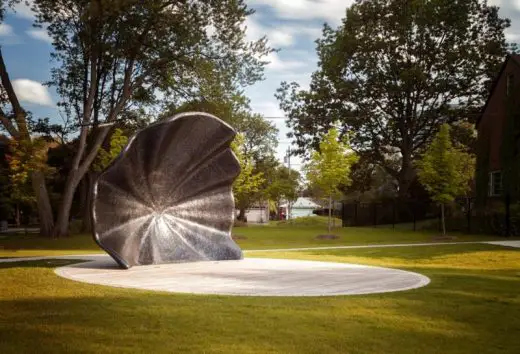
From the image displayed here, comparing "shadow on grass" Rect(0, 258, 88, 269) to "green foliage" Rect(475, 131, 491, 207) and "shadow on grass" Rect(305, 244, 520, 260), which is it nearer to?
"shadow on grass" Rect(305, 244, 520, 260)

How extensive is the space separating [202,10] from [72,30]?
7.42m

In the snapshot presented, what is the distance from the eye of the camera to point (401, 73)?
3988 cm

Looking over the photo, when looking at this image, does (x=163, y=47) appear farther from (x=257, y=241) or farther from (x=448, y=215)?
(x=448, y=215)

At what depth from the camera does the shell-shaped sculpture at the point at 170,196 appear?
14.3 metres

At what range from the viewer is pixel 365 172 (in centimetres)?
4744

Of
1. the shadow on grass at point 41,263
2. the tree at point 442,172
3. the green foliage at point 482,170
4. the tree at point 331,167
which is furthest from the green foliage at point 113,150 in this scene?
the green foliage at point 482,170

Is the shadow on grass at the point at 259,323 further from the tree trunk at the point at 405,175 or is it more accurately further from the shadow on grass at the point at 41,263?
the tree trunk at the point at 405,175

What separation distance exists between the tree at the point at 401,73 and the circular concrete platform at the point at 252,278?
91.2ft

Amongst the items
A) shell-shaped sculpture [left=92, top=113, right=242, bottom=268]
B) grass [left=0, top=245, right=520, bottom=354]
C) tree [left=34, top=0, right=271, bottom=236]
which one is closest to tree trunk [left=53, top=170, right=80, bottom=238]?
tree [left=34, top=0, right=271, bottom=236]

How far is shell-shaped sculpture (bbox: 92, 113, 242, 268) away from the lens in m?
14.3

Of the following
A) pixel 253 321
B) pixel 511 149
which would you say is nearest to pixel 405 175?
pixel 511 149

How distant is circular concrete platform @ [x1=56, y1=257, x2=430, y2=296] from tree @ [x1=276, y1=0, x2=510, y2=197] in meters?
27.8

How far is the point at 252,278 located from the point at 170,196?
187 inches

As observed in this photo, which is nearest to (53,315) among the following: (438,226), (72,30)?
(72,30)
